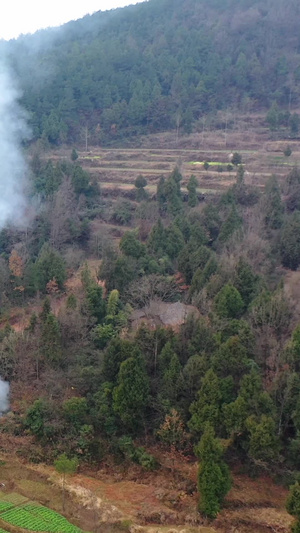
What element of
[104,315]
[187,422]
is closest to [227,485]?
[187,422]

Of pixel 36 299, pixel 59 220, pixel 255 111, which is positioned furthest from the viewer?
pixel 255 111

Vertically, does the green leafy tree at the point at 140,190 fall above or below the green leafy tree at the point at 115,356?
above

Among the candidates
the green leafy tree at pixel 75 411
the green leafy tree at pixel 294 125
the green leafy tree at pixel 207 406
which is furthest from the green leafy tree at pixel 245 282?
the green leafy tree at pixel 294 125

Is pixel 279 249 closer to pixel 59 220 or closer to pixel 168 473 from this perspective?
pixel 59 220

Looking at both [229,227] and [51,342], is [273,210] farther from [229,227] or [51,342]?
[51,342]

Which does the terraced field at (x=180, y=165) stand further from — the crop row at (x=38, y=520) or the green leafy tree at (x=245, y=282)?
the crop row at (x=38, y=520)
